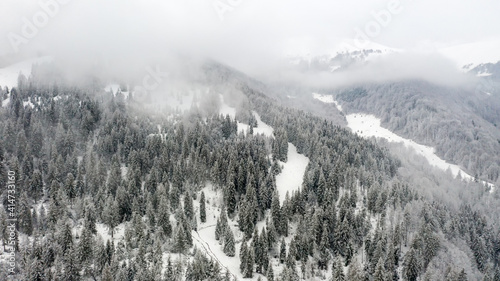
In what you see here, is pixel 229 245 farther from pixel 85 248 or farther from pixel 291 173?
pixel 291 173

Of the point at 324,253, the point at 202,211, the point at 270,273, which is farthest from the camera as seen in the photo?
the point at 202,211

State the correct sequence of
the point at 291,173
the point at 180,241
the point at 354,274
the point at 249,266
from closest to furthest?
1. the point at 354,274
2. the point at 249,266
3. the point at 180,241
4. the point at 291,173

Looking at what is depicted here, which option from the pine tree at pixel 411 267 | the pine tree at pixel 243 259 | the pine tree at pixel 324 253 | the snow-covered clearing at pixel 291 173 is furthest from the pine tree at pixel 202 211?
the pine tree at pixel 411 267

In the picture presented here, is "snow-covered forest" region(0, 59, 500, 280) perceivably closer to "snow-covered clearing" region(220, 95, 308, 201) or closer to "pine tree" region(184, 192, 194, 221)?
"pine tree" region(184, 192, 194, 221)

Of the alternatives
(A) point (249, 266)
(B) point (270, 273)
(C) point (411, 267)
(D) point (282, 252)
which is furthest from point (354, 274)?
(A) point (249, 266)

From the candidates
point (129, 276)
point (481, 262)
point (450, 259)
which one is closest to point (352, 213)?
point (450, 259)

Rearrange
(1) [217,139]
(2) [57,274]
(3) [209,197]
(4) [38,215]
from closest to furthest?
1. (2) [57,274]
2. (4) [38,215]
3. (3) [209,197]
4. (1) [217,139]

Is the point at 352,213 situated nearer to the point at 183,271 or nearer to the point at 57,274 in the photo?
the point at 183,271

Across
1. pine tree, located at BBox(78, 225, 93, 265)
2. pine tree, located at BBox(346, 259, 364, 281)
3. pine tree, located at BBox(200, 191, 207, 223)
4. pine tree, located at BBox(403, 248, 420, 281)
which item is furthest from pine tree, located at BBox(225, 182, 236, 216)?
pine tree, located at BBox(403, 248, 420, 281)
